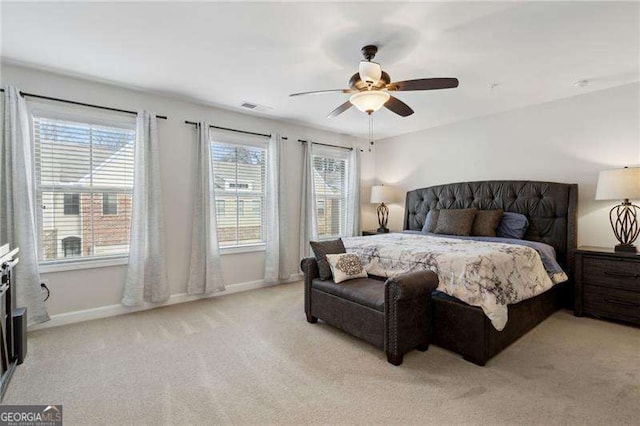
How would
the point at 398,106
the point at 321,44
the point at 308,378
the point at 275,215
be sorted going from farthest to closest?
the point at 275,215 → the point at 398,106 → the point at 321,44 → the point at 308,378

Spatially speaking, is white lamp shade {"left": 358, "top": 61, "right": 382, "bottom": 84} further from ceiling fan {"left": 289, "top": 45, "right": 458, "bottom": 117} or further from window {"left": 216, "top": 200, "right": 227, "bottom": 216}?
window {"left": 216, "top": 200, "right": 227, "bottom": 216}

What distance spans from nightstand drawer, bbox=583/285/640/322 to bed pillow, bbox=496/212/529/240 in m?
0.84

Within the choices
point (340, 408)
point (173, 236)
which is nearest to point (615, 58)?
point (340, 408)

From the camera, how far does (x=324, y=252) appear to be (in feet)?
10.4

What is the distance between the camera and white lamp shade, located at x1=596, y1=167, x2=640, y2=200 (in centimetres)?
300

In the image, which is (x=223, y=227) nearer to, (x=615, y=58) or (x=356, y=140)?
(x=356, y=140)

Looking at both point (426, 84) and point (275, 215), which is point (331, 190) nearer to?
point (275, 215)

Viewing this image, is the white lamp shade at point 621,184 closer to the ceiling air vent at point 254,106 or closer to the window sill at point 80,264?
the ceiling air vent at point 254,106

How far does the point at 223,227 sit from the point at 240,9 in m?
2.85

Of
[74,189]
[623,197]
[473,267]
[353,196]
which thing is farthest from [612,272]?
[74,189]

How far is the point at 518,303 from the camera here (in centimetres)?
269

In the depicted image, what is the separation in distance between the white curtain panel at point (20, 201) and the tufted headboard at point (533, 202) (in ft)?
16.1

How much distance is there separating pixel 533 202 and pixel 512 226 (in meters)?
0.41

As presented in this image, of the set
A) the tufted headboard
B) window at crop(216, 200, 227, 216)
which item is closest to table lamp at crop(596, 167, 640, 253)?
the tufted headboard
